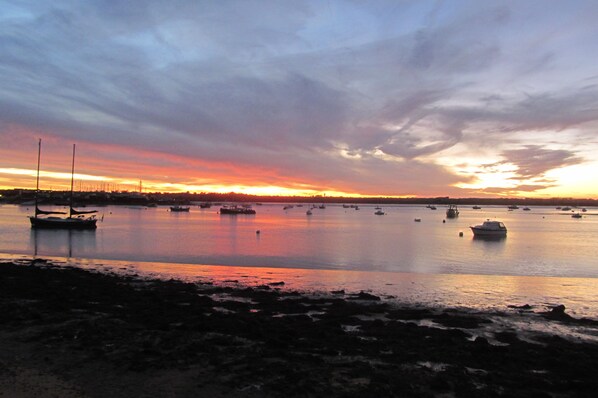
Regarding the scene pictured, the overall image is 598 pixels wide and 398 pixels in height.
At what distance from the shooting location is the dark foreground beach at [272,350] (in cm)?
719

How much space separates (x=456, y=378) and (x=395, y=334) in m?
3.04

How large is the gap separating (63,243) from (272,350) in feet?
117

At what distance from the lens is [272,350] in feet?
29.7

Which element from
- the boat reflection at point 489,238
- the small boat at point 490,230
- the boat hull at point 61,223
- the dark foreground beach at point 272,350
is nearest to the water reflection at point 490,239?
the boat reflection at point 489,238

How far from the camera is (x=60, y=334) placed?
9695 millimetres

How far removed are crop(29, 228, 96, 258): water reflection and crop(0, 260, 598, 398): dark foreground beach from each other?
62.2ft

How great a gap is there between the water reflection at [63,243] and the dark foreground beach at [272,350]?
18948mm

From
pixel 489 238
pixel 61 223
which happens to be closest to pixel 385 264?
pixel 489 238

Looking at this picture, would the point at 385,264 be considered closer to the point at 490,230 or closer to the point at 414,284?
the point at 414,284

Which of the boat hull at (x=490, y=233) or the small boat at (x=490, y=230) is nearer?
the boat hull at (x=490, y=233)

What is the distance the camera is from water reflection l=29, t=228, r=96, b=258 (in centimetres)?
3222

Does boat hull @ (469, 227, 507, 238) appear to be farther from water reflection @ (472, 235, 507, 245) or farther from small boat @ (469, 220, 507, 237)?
water reflection @ (472, 235, 507, 245)

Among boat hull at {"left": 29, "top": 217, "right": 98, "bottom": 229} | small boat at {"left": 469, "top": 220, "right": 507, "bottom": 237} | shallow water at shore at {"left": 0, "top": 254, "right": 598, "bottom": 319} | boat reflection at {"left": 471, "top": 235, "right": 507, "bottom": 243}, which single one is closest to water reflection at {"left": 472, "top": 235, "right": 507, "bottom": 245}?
boat reflection at {"left": 471, "top": 235, "right": 507, "bottom": 243}

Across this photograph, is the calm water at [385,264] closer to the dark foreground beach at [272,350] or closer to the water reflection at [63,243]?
the water reflection at [63,243]
